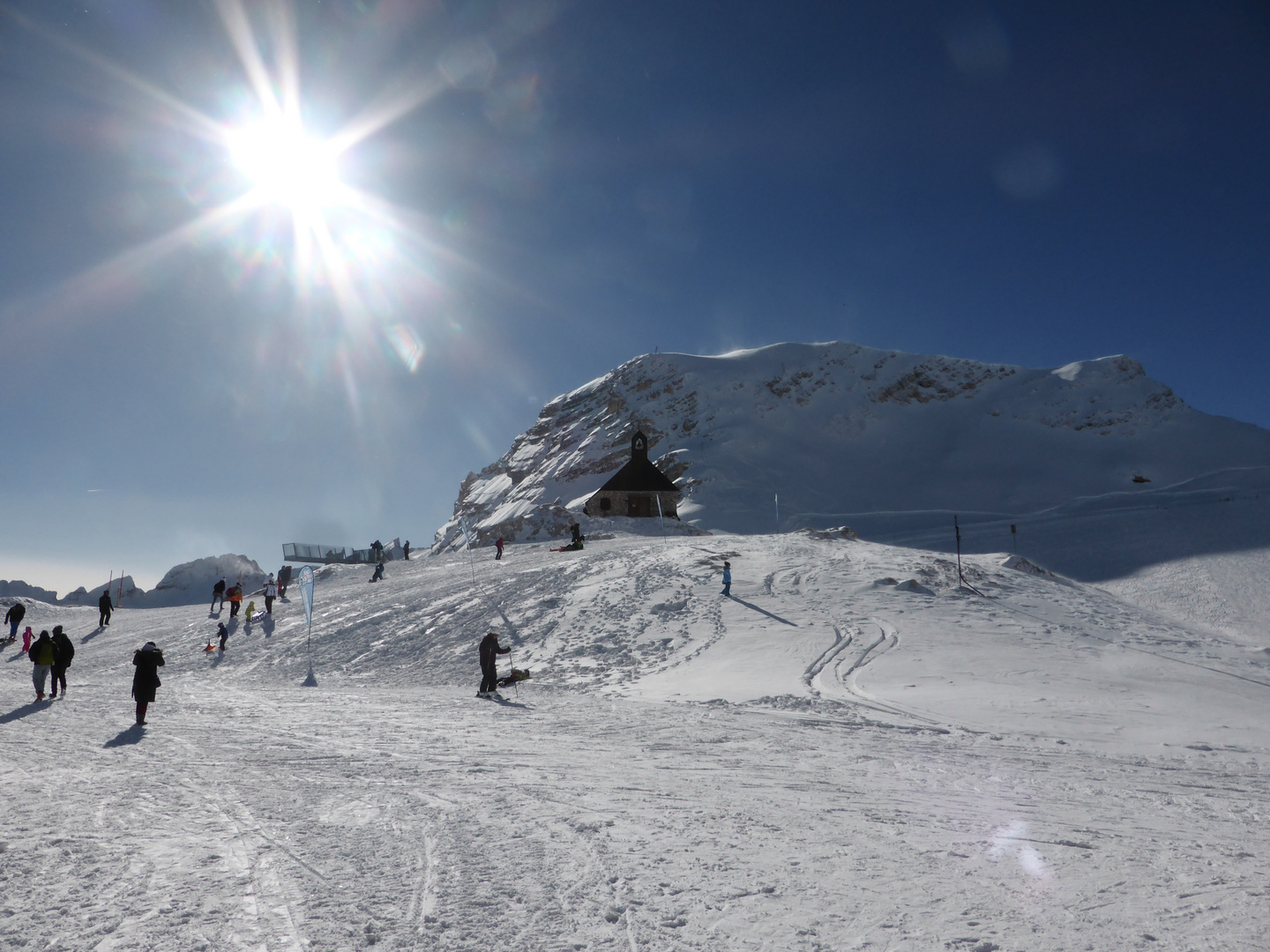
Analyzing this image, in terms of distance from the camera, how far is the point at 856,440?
3095 inches

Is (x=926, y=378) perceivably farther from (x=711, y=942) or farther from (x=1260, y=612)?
(x=711, y=942)

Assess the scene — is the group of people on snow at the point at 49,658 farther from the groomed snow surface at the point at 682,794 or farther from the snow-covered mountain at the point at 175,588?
the snow-covered mountain at the point at 175,588

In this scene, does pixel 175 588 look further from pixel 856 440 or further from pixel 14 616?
pixel 856 440

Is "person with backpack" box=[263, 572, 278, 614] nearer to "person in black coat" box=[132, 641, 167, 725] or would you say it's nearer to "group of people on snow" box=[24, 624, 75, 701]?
"group of people on snow" box=[24, 624, 75, 701]

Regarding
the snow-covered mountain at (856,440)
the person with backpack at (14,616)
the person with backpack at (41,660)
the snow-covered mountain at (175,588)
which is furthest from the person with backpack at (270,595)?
the snow-covered mountain at (175,588)

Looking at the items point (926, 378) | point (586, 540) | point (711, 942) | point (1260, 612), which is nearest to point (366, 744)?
point (711, 942)

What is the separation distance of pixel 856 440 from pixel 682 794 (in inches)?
2973

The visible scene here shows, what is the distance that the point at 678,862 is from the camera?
18.0 ft

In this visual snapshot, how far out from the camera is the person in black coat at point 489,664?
14797 millimetres

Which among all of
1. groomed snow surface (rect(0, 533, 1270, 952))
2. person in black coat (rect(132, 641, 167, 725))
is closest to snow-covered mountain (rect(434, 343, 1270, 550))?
groomed snow surface (rect(0, 533, 1270, 952))

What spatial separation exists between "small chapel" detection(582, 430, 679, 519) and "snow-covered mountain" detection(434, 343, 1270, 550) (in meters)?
1.97

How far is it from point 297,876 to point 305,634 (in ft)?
61.9

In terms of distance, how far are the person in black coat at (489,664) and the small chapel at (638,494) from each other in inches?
1593

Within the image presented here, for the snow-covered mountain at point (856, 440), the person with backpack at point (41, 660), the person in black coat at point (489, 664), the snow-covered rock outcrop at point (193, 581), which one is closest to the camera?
the person with backpack at point (41, 660)
